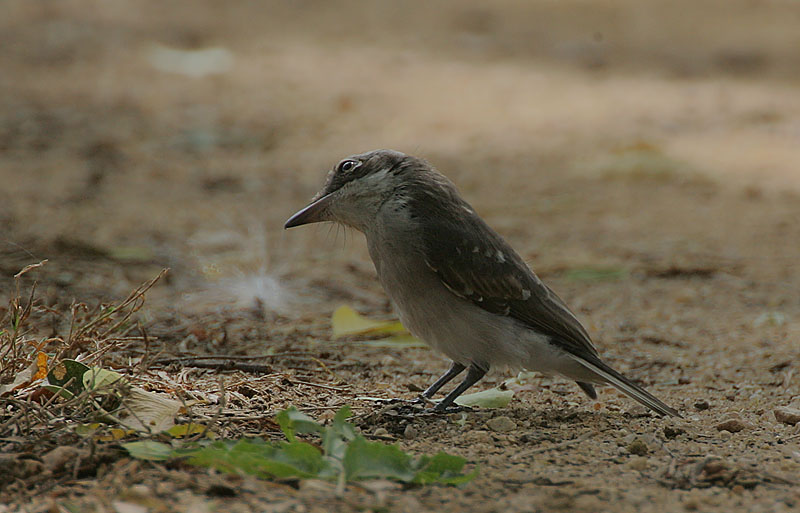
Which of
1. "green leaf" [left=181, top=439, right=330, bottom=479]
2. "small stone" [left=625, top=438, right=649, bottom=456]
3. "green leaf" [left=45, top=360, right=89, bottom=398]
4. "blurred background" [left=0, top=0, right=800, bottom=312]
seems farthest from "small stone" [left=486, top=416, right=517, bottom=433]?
"blurred background" [left=0, top=0, right=800, bottom=312]

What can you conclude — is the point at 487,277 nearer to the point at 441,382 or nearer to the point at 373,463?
the point at 441,382

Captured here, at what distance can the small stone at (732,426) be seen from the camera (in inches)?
152

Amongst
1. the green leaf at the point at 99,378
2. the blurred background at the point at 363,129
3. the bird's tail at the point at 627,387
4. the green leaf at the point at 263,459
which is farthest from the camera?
the blurred background at the point at 363,129

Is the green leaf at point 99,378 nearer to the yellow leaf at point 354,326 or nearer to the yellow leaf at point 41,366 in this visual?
the yellow leaf at point 41,366

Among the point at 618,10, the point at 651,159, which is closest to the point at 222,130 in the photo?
the point at 651,159

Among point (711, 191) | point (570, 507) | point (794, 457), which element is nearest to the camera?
point (570, 507)

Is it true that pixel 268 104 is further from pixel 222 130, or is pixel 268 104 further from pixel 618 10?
pixel 618 10

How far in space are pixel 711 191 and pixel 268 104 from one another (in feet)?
15.6

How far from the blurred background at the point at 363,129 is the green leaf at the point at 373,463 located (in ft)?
8.80

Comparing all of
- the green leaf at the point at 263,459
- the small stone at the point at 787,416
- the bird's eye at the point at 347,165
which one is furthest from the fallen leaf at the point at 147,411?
the small stone at the point at 787,416

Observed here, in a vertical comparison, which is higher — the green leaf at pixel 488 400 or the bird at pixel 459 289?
the bird at pixel 459 289

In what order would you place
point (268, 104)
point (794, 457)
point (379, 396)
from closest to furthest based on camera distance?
point (794, 457), point (379, 396), point (268, 104)

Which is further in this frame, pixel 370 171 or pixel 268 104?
pixel 268 104

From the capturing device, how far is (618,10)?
14273mm
